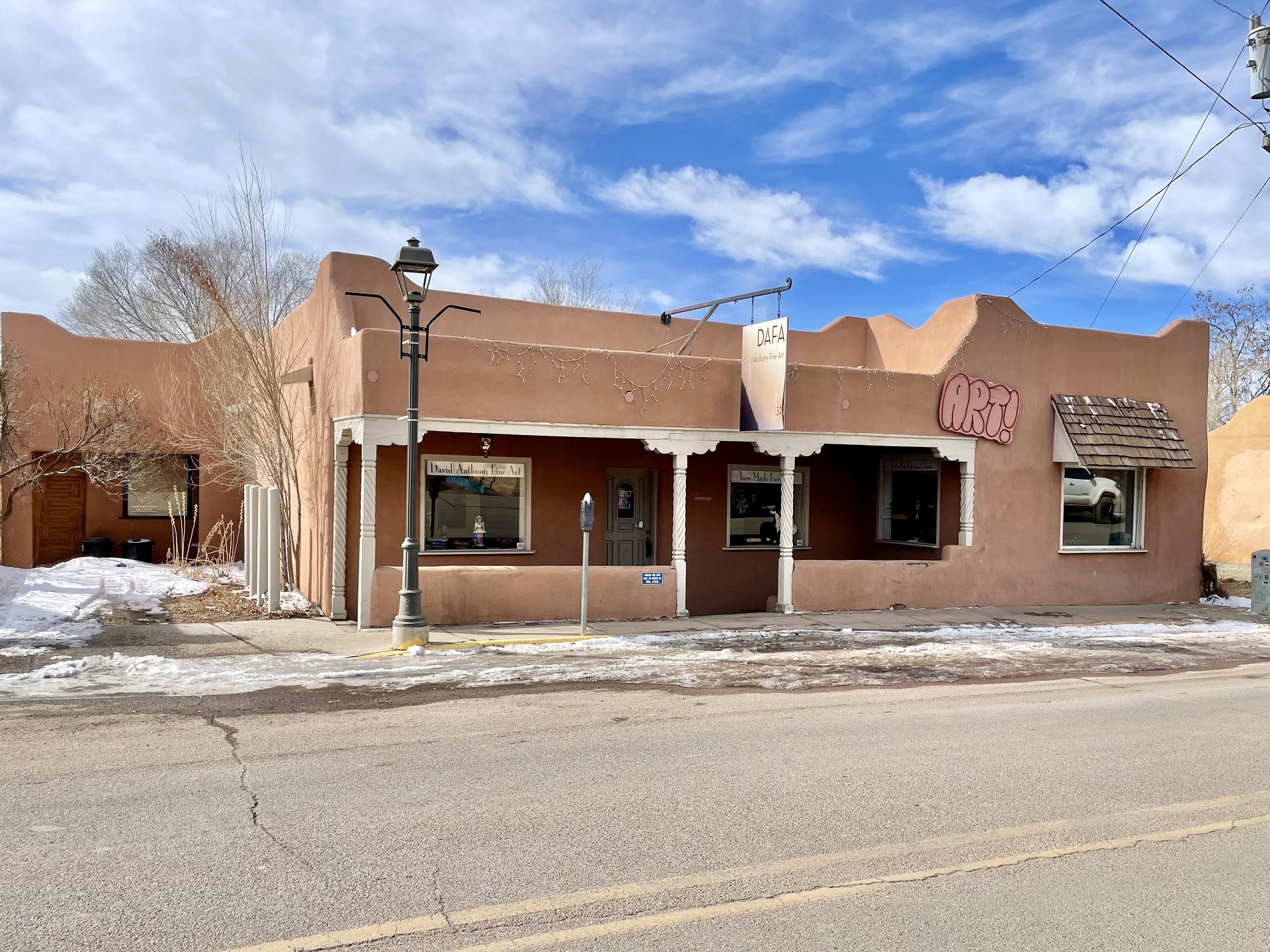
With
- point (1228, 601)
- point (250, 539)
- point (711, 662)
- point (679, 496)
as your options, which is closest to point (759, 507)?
point (679, 496)

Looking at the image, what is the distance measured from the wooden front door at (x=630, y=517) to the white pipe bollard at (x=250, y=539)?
5.50 metres

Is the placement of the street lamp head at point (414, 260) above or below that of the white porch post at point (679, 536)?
above

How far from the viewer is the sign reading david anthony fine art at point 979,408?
15.3 m

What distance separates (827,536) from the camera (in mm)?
17969

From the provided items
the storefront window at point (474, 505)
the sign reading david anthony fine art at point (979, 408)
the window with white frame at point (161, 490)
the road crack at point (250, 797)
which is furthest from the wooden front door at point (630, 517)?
the window with white frame at point (161, 490)

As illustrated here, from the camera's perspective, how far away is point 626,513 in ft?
53.9

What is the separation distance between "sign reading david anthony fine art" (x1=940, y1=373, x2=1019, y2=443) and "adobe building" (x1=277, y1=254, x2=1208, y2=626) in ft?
0.13

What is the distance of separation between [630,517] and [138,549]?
1067cm

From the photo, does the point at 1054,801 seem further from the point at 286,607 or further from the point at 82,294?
the point at 82,294

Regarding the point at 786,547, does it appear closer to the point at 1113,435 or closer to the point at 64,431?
the point at 1113,435

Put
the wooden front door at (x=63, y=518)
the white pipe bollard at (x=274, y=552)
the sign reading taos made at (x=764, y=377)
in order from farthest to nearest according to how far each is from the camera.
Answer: the wooden front door at (x=63, y=518), the sign reading taos made at (x=764, y=377), the white pipe bollard at (x=274, y=552)

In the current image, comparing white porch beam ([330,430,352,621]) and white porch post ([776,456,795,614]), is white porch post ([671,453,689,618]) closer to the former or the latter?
white porch post ([776,456,795,614])

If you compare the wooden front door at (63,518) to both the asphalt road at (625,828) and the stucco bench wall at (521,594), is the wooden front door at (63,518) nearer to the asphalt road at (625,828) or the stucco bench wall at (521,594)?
the stucco bench wall at (521,594)

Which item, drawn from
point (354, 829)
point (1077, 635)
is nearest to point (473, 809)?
point (354, 829)
